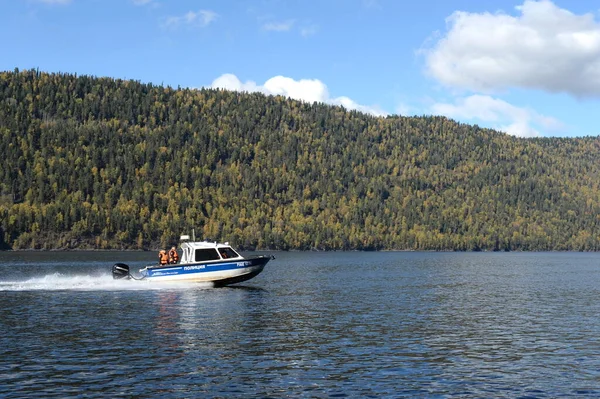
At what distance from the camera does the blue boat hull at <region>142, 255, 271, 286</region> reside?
7762cm

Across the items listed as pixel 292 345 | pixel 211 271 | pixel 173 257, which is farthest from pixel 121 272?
pixel 292 345

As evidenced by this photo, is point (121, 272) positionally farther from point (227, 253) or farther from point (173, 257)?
point (227, 253)

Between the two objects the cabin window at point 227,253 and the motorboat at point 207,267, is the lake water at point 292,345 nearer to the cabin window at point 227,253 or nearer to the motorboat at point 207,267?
the motorboat at point 207,267

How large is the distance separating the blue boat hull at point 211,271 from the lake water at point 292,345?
1.94 meters

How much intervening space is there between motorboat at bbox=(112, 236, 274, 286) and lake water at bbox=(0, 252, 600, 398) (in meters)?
2.06

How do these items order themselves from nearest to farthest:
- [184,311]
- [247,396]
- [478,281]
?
[247,396] < [184,311] < [478,281]

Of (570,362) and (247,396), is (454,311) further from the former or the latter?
(247,396)

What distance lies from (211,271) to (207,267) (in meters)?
0.66

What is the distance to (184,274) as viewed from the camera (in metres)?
77.9

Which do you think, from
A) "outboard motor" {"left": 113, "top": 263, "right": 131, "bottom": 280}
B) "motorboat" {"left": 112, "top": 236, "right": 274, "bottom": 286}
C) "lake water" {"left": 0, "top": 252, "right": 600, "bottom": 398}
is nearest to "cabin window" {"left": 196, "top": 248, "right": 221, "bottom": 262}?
"motorboat" {"left": 112, "top": 236, "right": 274, "bottom": 286}

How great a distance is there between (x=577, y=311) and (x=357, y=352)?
2989cm

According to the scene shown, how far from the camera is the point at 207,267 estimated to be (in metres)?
77.6

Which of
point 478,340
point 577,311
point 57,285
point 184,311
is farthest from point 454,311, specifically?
point 57,285

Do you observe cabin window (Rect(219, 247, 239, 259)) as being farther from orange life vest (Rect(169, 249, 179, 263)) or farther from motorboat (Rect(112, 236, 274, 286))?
orange life vest (Rect(169, 249, 179, 263))
